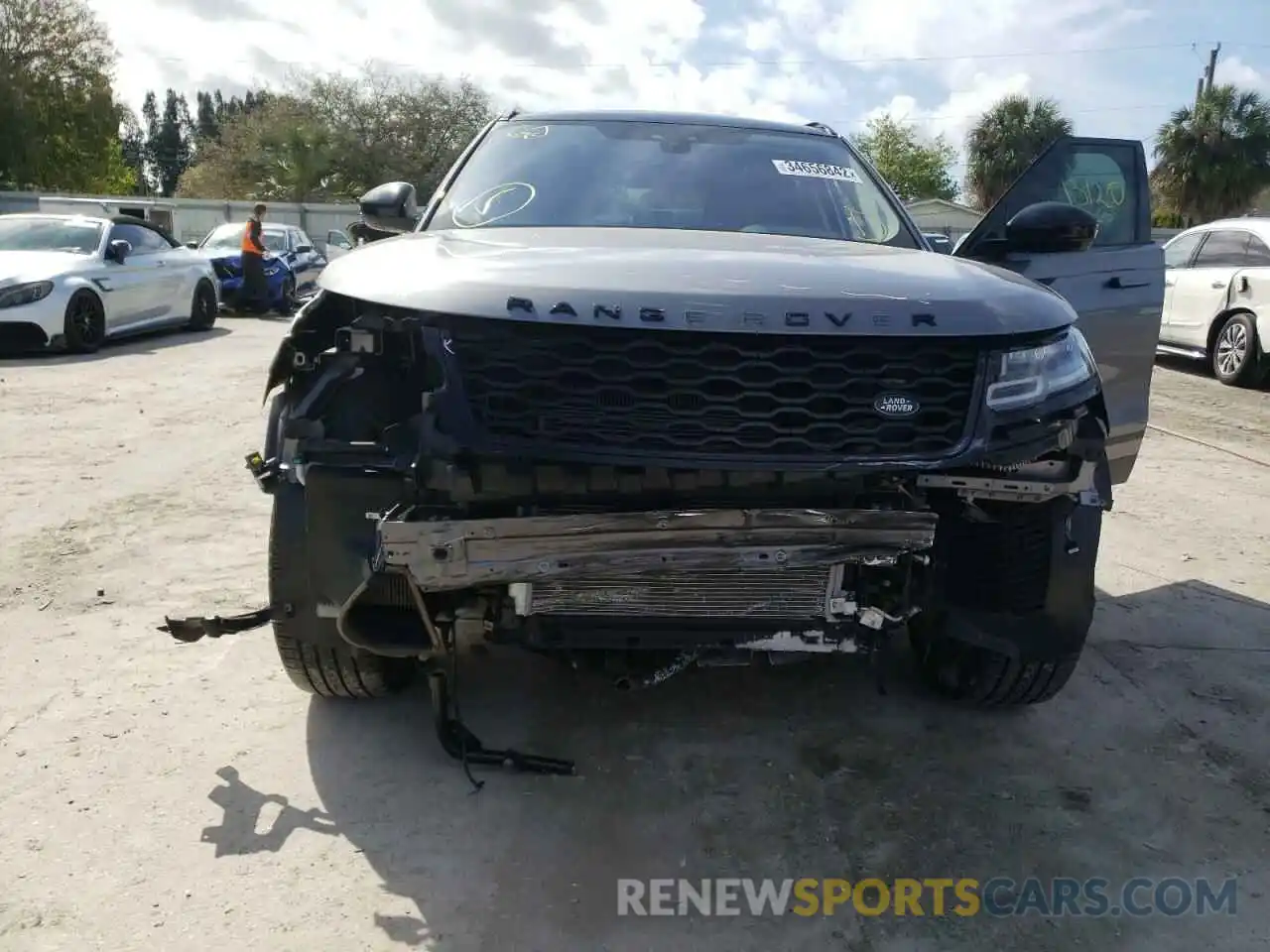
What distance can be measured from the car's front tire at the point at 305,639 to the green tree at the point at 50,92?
42.3m

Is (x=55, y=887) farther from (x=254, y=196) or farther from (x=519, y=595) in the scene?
(x=254, y=196)

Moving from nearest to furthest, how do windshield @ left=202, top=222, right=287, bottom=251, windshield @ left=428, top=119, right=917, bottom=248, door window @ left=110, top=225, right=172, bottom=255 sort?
windshield @ left=428, top=119, right=917, bottom=248
door window @ left=110, top=225, right=172, bottom=255
windshield @ left=202, top=222, right=287, bottom=251

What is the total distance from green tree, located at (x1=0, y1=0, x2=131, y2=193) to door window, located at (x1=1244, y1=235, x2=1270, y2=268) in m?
39.6

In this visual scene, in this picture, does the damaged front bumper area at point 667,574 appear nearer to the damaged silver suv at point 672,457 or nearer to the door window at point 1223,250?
the damaged silver suv at point 672,457

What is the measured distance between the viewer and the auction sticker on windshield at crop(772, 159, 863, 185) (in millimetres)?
3803

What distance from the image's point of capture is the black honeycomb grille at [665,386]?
221 centimetres

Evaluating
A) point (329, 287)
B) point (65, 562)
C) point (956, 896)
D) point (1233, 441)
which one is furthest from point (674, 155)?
point (1233, 441)

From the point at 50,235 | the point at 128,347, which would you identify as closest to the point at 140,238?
the point at 50,235

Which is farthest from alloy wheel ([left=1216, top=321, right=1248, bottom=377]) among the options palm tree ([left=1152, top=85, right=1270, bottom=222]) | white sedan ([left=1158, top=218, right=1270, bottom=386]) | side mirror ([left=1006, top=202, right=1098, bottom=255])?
palm tree ([left=1152, top=85, right=1270, bottom=222])

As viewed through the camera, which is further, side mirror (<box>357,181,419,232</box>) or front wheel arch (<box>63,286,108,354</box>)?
front wheel arch (<box>63,286,108,354</box>)

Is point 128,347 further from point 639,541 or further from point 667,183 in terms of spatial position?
point 639,541

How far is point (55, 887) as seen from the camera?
7.37 ft

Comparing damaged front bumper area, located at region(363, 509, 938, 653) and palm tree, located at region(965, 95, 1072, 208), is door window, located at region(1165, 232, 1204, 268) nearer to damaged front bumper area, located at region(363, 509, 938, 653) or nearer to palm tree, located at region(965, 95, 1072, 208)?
damaged front bumper area, located at region(363, 509, 938, 653)

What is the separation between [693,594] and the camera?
241 centimetres
